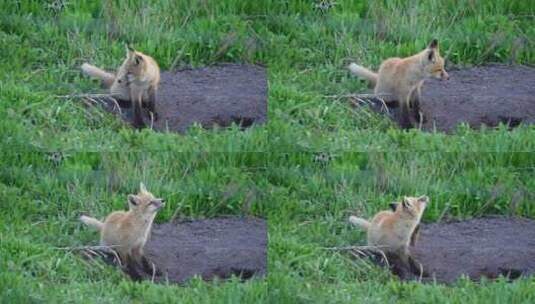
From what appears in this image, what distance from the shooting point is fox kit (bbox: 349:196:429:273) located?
4.35 meters

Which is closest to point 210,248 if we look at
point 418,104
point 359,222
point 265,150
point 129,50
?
point 265,150

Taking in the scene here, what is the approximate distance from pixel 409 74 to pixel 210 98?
0.81 m

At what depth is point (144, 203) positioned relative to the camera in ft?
14.4

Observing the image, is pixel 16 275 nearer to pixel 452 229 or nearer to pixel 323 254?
pixel 323 254

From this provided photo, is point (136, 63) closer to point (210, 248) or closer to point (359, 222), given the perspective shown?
point (210, 248)

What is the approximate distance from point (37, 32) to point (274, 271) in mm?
1367

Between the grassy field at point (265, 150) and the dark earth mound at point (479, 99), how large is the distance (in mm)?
45

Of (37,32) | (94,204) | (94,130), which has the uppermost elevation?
(37,32)

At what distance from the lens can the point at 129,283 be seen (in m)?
4.36

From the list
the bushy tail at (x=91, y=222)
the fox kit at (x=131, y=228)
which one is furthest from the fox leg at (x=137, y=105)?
the bushy tail at (x=91, y=222)

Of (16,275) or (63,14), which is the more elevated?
(63,14)

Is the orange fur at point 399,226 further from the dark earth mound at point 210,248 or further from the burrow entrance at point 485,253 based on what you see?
the dark earth mound at point 210,248

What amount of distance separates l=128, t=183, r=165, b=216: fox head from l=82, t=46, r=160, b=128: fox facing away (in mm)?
282

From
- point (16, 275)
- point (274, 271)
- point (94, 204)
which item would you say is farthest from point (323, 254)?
point (16, 275)
